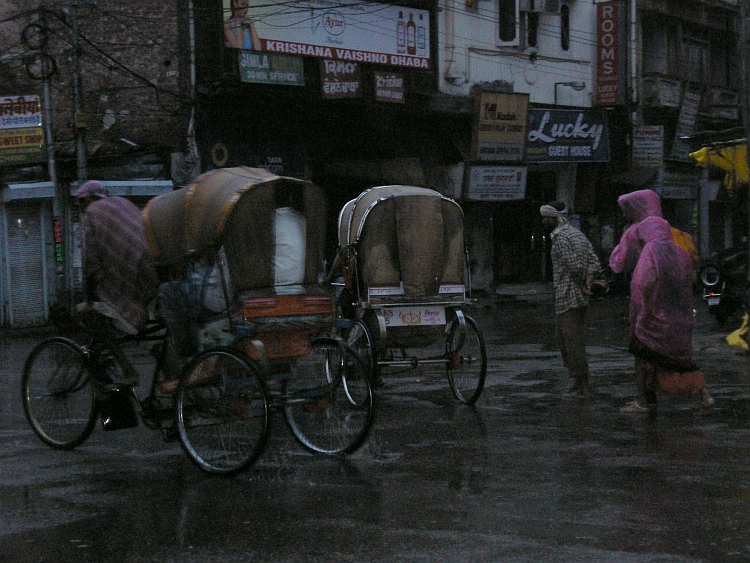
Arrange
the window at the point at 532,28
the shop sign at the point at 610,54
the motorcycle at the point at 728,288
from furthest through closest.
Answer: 1. the shop sign at the point at 610,54
2. the window at the point at 532,28
3. the motorcycle at the point at 728,288

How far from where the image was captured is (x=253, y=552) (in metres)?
4.62

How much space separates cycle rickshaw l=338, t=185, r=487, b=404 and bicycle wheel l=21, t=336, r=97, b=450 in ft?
8.89

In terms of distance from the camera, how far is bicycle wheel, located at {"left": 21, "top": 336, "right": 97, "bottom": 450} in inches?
283

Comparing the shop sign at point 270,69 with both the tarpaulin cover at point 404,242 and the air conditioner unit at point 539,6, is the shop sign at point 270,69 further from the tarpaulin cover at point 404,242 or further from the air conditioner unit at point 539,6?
the tarpaulin cover at point 404,242

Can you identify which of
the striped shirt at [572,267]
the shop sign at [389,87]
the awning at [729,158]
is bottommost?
the striped shirt at [572,267]

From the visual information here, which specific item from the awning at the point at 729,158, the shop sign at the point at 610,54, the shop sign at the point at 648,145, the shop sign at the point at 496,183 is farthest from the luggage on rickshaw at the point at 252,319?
the shop sign at the point at 648,145

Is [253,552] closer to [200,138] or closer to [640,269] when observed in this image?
[640,269]

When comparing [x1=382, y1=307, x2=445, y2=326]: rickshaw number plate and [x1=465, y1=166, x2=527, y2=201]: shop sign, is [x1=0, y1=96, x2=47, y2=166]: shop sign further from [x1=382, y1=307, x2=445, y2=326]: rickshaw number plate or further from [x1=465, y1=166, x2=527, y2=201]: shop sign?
[x1=382, y1=307, x2=445, y2=326]: rickshaw number plate

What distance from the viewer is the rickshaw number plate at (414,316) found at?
9344mm

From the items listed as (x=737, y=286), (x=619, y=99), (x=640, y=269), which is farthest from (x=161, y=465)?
(x=619, y=99)

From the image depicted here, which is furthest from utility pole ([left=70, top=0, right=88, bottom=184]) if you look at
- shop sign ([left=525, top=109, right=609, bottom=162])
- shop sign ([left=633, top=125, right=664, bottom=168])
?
shop sign ([left=633, top=125, right=664, bottom=168])

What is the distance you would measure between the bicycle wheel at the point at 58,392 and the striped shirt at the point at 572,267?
4.25 m

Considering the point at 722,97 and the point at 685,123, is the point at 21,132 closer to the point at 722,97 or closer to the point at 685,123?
the point at 685,123

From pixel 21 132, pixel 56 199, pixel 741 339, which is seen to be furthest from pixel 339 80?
pixel 741 339
